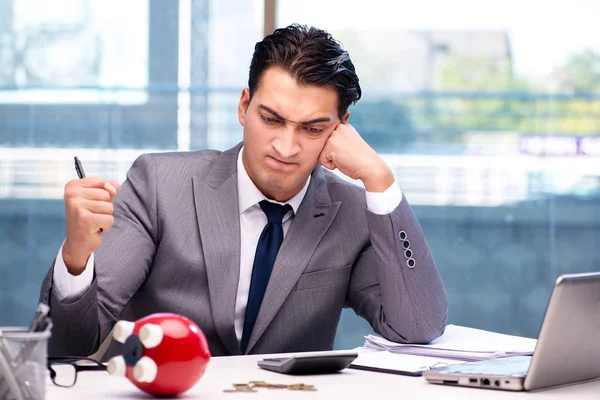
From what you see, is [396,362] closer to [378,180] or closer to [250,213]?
[378,180]

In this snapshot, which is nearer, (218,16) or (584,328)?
(584,328)

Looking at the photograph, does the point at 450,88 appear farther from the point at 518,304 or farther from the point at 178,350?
the point at 178,350

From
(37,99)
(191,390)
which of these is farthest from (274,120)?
(37,99)

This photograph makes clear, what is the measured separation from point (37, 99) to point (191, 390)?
8.45 feet

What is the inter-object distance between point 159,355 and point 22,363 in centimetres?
20

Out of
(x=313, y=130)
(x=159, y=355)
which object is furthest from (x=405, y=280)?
(x=159, y=355)

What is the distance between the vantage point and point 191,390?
1.36 metres

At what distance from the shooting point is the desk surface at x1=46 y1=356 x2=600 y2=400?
52.2 inches

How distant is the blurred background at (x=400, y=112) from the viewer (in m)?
3.62

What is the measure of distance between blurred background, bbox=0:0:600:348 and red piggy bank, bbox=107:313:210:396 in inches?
96.0

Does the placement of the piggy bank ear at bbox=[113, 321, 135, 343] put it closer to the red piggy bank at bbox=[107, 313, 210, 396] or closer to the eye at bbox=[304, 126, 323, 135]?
the red piggy bank at bbox=[107, 313, 210, 396]

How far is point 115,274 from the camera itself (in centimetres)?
199

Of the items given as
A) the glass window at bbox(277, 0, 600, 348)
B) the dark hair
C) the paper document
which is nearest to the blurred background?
the glass window at bbox(277, 0, 600, 348)

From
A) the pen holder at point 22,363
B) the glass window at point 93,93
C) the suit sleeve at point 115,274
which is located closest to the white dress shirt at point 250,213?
the suit sleeve at point 115,274
